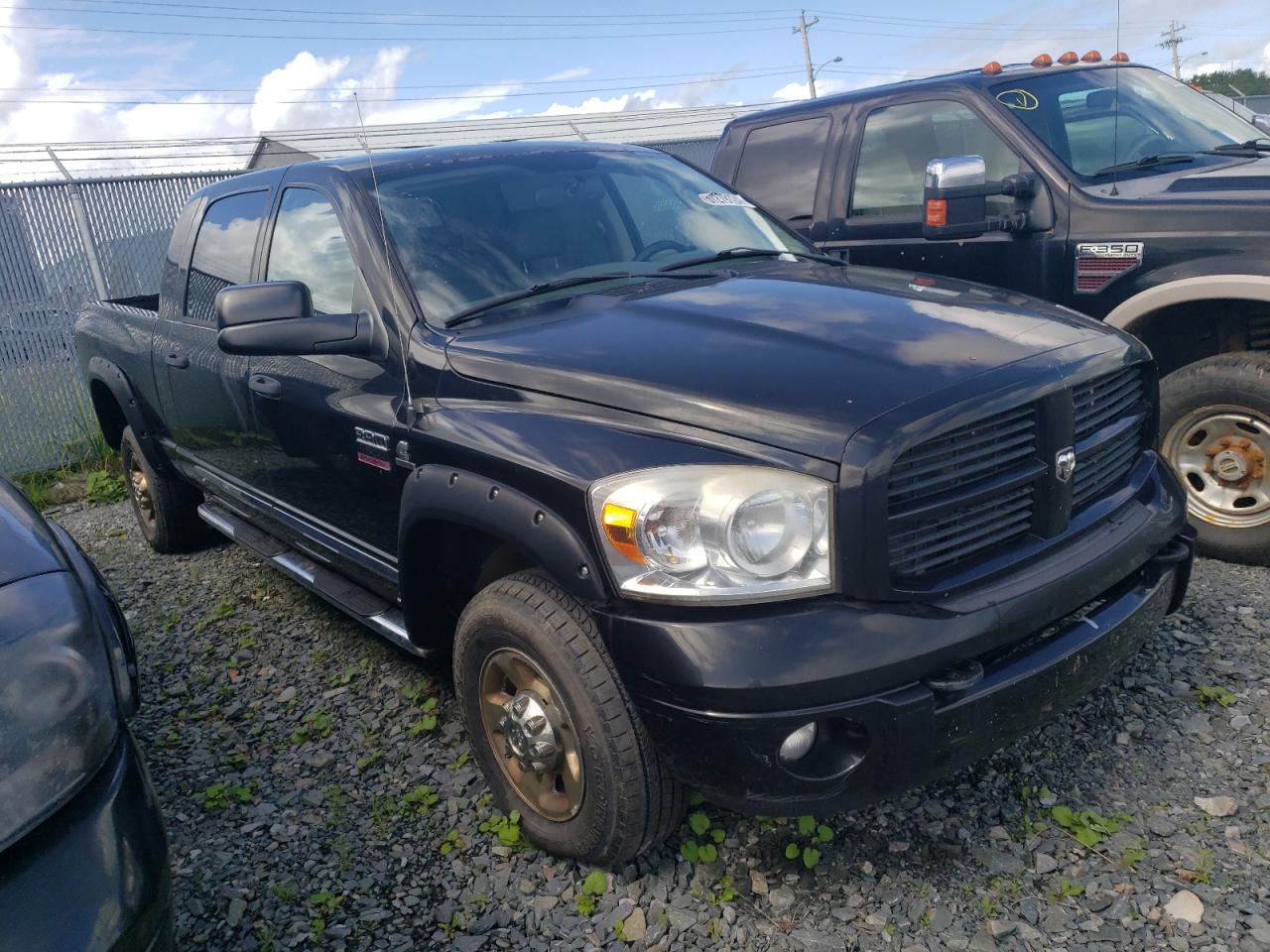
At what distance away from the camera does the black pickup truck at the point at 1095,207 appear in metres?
3.92

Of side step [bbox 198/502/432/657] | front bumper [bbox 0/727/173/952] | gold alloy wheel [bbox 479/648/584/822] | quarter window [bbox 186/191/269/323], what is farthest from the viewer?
quarter window [bbox 186/191/269/323]

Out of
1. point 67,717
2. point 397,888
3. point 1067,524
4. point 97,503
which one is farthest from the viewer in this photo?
point 97,503

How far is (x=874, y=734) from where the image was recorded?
208cm

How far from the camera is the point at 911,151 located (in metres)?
4.95

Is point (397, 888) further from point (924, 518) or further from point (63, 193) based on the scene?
point (63, 193)

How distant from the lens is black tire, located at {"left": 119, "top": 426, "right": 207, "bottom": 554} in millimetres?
5379

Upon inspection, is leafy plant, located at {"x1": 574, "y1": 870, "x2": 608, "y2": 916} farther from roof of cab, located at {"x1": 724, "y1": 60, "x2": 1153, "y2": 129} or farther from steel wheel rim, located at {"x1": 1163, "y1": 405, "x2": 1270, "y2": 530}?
roof of cab, located at {"x1": 724, "y1": 60, "x2": 1153, "y2": 129}

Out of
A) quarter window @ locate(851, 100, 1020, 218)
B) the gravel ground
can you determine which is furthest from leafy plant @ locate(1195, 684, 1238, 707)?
quarter window @ locate(851, 100, 1020, 218)

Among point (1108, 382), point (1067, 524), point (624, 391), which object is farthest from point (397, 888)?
point (1108, 382)

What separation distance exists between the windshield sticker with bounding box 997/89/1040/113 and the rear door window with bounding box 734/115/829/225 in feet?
3.06

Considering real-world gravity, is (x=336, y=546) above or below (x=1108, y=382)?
below

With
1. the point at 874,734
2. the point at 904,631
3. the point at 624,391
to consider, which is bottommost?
the point at 874,734

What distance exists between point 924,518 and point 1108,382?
901mm

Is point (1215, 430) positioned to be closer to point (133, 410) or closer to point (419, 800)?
point (419, 800)
